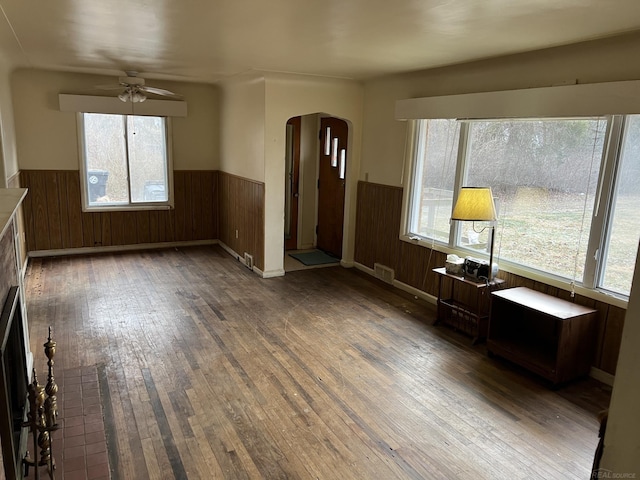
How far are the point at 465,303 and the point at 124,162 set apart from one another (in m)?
5.18

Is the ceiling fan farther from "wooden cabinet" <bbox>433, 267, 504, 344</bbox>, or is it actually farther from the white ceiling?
"wooden cabinet" <bbox>433, 267, 504, 344</bbox>

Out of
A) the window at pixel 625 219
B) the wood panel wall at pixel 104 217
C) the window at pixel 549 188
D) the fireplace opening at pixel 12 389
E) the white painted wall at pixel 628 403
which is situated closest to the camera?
the white painted wall at pixel 628 403

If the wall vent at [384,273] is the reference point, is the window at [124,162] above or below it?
above

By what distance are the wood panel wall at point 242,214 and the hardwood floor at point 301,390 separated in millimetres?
883

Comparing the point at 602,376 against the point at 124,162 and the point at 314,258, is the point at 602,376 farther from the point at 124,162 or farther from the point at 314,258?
the point at 124,162

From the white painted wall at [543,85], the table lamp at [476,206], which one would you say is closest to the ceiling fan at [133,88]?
the white painted wall at [543,85]

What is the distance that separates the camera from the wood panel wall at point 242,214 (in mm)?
5883

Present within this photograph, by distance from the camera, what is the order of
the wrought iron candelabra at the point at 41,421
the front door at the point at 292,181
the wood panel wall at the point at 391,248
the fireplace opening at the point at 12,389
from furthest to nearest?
1. the front door at the point at 292,181
2. the wood panel wall at the point at 391,248
3. the wrought iron candelabra at the point at 41,421
4. the fireplace opening at the point at 12,389

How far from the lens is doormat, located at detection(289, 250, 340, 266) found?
661 cm

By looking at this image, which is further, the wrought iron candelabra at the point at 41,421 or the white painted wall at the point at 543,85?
the wrought iron candelabra at the point at 41,421

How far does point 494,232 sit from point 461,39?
1.65 metres

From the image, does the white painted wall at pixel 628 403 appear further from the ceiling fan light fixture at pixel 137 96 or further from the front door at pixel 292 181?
the front door at pixel 292 181

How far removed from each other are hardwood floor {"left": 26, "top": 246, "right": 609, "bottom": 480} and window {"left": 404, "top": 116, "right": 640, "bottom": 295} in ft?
2.95

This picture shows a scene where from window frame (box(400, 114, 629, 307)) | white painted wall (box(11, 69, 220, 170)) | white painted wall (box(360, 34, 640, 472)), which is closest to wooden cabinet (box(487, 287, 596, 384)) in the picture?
window frame (box(400, 114, 629, 307))
